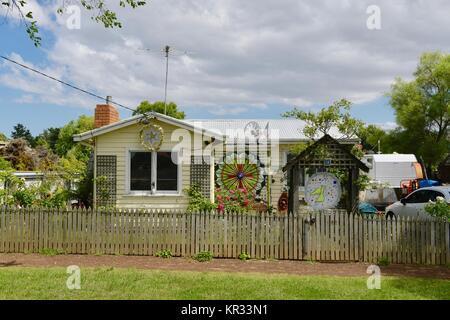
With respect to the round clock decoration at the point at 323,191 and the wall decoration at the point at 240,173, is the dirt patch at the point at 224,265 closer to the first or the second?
the round clock decoration at the point at 323,191

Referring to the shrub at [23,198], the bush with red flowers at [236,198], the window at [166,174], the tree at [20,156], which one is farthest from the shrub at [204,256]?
the tree at [20,156]

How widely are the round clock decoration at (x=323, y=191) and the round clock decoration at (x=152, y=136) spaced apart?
5.31 meters

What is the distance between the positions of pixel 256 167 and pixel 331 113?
373cm

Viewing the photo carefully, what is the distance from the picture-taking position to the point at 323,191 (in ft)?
37.2

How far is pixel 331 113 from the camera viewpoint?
1709 cm

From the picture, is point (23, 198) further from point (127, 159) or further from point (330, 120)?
point (330, 120)

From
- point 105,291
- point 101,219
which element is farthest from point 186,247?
point 105,291

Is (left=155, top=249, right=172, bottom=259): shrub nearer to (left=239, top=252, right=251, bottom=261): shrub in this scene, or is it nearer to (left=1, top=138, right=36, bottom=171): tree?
(left=239, top=252, right=251, bottom=261): shrub

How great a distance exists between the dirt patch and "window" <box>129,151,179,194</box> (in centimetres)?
450

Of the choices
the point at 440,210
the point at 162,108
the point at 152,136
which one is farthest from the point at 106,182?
the point at 162,108

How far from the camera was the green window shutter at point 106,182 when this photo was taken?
14.6 metres

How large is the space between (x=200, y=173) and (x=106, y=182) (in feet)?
10.1

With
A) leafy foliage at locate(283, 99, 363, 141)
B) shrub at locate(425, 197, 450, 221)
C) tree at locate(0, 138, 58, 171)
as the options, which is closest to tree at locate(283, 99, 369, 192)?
leafy foliage at locate(283, 99, 363, 141)

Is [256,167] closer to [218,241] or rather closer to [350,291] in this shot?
[218,241]
